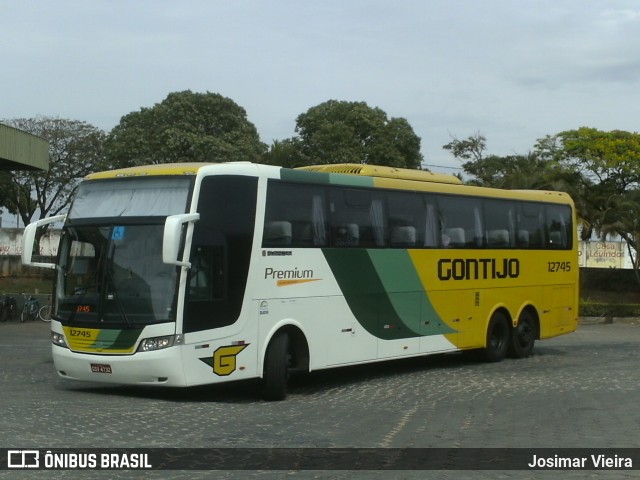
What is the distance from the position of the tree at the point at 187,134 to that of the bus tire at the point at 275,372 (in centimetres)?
4645

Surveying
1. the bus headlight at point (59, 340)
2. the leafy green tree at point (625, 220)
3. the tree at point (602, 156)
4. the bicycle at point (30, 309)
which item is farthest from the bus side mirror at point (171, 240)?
the tree at point (602, 156)

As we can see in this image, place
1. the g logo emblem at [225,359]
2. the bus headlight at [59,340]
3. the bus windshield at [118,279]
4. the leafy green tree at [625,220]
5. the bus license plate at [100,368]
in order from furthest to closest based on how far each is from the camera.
A: the leafy green tree at [625,220] < the bus headlight at [59,340] < the g logo emblem at [225,359] < the bus license plate at [100,368] < the bus windshield at [118,279]

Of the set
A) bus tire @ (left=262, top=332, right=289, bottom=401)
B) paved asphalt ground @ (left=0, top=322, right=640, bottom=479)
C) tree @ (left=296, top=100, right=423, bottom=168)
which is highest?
tree @ (left=296, top=100, right=423, bottom=168)

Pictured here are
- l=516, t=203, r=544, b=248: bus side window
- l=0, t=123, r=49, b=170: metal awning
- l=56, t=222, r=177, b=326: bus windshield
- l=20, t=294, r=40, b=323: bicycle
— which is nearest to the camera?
l=56, t=222, r=177, b=326: bus windshield

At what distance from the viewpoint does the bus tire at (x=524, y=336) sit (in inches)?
848

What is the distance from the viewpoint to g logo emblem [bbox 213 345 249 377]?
13.7 meters

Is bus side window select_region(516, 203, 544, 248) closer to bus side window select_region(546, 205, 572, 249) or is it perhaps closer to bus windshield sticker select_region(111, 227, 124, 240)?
bus side window select_region(546, 205, 572, 249)

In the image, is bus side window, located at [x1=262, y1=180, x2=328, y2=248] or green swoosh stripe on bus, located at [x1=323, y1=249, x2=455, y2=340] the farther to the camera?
green swoosh stripe on bus, located at [x1=323, y1=249, x2=455, y2=340]

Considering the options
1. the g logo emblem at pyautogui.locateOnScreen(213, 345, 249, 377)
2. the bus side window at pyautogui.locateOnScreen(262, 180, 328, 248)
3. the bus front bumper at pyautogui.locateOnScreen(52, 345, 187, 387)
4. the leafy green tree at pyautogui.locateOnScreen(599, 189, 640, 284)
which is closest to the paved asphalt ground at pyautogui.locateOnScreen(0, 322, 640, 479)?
the bus front bumper at pyautogui.locateOnScreen(52, 345, 187, 387)

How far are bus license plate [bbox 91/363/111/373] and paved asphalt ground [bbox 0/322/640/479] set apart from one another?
402mm

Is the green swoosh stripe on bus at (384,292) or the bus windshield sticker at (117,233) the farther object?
the green swoosh stripe on bus at (384,292)

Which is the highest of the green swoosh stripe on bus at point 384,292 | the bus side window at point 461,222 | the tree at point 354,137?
the tree at point 354,137

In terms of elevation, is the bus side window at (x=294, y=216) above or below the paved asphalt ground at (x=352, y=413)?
above

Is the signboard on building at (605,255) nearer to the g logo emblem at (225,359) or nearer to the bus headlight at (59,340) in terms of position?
the g logo emblem at (225,359)
